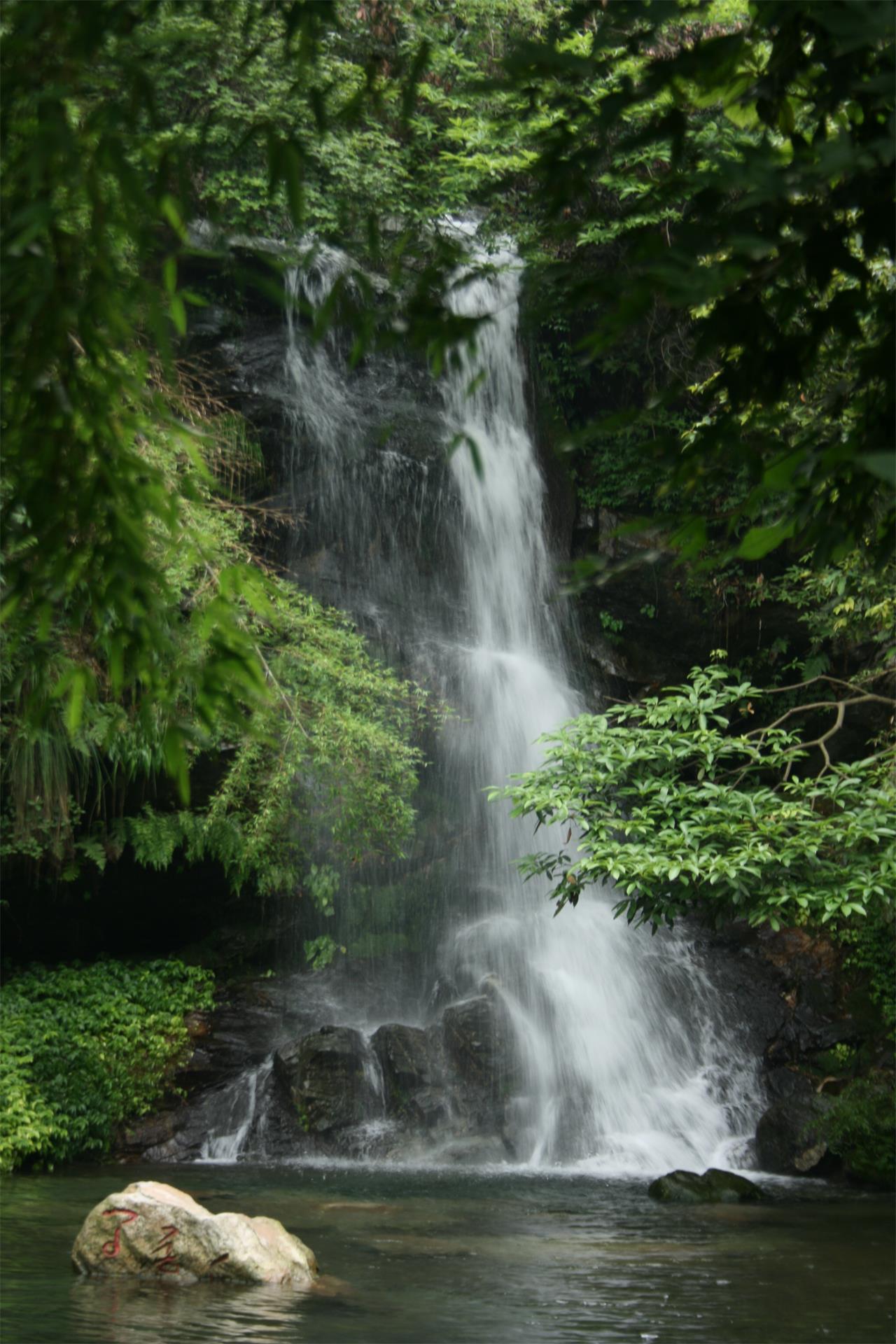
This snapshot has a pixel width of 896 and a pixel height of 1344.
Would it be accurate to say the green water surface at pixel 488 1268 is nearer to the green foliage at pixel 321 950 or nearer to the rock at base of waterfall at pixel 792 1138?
the rock at base of waterfall at pixel 792 1138

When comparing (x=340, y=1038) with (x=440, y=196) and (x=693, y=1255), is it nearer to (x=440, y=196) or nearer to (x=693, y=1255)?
(x=693, y=1255)

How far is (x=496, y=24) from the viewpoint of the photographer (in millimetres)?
19172

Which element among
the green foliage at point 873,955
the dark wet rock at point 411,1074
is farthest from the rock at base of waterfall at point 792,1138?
the dark wet rock at point 411,1074

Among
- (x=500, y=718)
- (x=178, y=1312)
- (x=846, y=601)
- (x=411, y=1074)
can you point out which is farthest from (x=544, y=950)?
(x=178, y=1312)

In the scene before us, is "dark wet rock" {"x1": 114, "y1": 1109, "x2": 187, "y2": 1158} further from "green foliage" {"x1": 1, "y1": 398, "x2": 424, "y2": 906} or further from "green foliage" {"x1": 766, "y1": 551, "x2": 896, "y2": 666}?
"green foliage" {"x1": 766, "y1": 551, "x2": 896, "y2": 666}

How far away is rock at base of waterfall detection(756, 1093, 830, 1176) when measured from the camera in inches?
488

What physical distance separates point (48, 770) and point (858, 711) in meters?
10.4

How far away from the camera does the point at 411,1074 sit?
1345 cm

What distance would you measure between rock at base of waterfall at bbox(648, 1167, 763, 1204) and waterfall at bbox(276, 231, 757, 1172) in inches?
53.4

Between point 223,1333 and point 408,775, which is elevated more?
point 408,775

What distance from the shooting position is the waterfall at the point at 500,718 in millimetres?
13500

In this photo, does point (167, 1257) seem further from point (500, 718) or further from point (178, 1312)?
point (500, 718)

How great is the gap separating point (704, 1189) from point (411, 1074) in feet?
11.8

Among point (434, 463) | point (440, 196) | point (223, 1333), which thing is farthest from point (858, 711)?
point (223, 1333)
